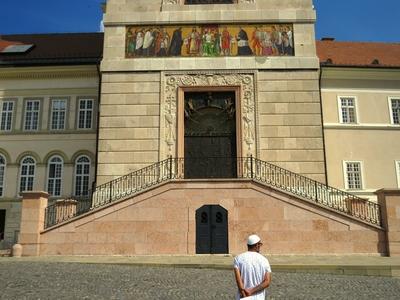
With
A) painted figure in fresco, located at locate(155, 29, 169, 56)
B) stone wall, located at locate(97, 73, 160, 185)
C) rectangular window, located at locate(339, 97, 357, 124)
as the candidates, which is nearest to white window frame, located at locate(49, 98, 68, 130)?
stone wall, located at locate(97, 73, 160, 185)

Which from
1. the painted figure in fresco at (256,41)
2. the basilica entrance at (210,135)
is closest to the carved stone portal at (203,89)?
the basilica entrance at (210,135)

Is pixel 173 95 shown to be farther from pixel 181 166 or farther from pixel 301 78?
pixel 301 78

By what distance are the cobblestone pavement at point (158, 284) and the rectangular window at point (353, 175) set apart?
13888 millimetres

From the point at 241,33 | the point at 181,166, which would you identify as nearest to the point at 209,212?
the point at 181,166

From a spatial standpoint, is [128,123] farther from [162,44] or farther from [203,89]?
[162,44]

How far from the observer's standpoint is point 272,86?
77.5 feet

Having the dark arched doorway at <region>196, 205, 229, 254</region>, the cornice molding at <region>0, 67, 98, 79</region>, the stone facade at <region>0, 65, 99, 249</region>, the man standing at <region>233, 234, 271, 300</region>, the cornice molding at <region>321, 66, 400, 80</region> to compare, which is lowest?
the man standing at <region>233, 234, 271, 300</region>

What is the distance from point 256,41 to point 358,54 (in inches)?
407

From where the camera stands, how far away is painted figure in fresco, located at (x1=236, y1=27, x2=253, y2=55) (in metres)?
24.0

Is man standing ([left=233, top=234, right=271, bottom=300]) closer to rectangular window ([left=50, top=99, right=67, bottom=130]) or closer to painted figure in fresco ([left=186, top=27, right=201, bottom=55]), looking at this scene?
painted figure in fresco ([left=186, top=27, right=201, bottom=55])

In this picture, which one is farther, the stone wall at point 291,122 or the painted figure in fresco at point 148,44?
the painted figure in fresco at point 148,44

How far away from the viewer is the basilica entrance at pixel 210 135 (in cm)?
2273

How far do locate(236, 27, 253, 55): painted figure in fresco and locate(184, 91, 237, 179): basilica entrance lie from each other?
7.32 feet

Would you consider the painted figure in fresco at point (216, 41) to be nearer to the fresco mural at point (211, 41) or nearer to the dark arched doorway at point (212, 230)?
the fresco mural at point (211, 41)
